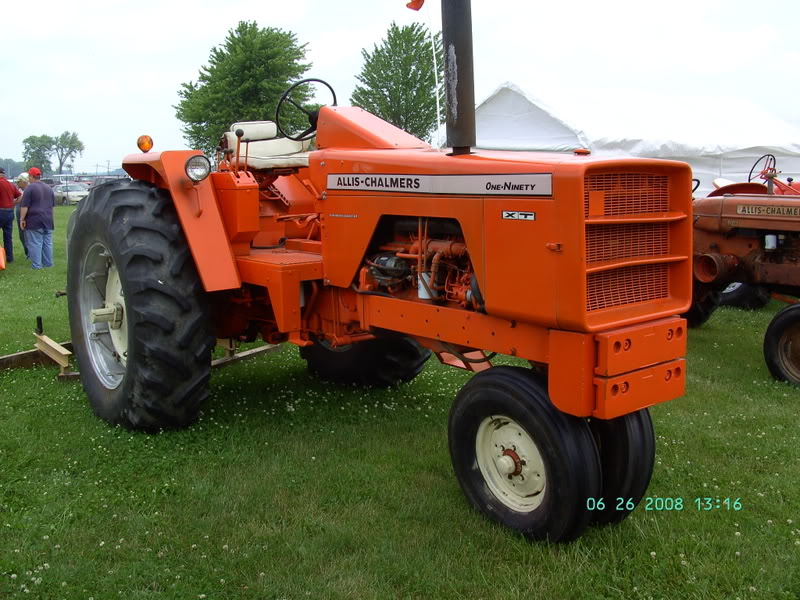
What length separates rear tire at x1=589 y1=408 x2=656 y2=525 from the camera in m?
3.29

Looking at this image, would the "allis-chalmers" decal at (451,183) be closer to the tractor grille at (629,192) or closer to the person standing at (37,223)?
the tractor grille at (629,192)

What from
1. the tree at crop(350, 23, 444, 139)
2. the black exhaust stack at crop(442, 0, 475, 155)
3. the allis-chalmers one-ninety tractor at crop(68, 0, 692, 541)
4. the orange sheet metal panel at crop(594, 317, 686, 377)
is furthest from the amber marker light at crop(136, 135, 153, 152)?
the tree at crop(350, 23, 444, 139)

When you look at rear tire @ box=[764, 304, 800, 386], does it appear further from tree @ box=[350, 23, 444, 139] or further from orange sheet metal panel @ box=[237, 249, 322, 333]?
tree @ box=[350, 23, 444, 139]

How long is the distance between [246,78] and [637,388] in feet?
77.3

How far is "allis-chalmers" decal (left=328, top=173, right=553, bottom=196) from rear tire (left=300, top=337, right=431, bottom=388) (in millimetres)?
1530

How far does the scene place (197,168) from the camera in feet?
14.2

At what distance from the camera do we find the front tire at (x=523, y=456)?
121 inches

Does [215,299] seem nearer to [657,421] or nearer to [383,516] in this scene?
[383,516]

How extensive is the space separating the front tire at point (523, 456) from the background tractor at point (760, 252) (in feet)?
11.5

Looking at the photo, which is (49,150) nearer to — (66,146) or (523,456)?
(66,146)

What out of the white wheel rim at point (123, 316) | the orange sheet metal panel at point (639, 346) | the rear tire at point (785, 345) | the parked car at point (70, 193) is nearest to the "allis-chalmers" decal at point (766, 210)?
the rear tire at point (785, 345)

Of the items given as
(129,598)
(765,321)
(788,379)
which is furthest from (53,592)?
(765,321)

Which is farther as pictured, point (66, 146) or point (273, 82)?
point (66, 146)
